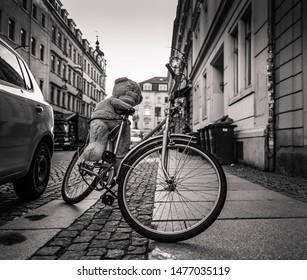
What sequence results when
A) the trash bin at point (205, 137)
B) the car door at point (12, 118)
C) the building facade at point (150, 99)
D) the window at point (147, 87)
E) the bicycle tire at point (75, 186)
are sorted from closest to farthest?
the car door at point (12, 118)
the bicycle tire at point (75, 186)
the trash bin at point (205, 137)
the building facade at point (150, 99)
the window at point (147, 87)

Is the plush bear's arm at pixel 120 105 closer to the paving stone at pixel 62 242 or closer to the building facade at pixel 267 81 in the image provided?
the paving stone at pixel 62 242

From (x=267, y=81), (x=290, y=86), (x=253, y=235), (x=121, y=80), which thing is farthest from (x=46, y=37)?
(x=253, y=235)

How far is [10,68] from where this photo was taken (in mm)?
3219

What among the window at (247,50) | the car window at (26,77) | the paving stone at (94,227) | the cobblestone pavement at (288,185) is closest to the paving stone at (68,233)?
the paving stone at (94,227)

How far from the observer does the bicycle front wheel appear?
2.13 meters

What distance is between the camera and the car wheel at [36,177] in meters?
3.58

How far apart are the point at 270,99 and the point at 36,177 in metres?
5.11

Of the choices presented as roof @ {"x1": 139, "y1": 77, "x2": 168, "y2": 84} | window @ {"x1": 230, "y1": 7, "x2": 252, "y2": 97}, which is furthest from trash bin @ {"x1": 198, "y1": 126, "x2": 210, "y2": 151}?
roof @ {"x1": 139, "y1": 77, "x2": 168, "y2": 84}

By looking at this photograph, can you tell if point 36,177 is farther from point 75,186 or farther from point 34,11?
point 34,11

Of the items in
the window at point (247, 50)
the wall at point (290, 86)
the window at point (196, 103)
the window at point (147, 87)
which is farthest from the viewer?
the window at point (147, 87)

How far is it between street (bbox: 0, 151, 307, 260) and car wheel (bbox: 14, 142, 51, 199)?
159mm

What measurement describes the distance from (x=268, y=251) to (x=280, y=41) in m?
5.63

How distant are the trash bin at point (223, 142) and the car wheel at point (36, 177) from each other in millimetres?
5400

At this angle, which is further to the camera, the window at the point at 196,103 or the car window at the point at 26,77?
the window at the point at 196,103
